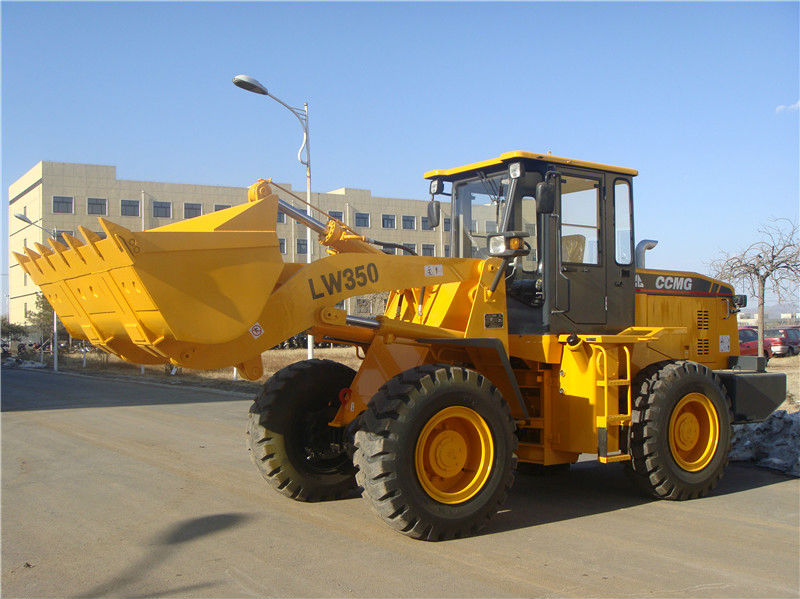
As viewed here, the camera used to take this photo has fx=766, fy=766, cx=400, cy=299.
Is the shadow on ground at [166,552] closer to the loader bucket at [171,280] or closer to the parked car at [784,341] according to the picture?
the loader bucket at [171,280]

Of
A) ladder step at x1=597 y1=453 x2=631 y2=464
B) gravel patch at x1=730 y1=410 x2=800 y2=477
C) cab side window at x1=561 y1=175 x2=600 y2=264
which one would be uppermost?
cab side window at x1=561 y1=175 x2=600 y2=264

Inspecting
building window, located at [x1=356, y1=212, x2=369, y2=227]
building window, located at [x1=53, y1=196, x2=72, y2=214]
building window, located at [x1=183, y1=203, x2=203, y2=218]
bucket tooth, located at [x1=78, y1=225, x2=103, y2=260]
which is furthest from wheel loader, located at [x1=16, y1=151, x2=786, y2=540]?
building window, located at [x1=356, y1=212, x2=369, y2=227]

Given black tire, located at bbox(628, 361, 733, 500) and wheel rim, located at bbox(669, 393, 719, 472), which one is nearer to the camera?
black tire, located at bbox(628, 361, 733, 500)

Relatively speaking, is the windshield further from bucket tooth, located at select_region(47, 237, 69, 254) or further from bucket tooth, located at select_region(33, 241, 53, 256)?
bucket tooth, located at select_region(33, 241, 53, 256)

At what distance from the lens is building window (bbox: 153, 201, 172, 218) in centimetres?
6438

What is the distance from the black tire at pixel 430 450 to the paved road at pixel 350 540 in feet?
0.71

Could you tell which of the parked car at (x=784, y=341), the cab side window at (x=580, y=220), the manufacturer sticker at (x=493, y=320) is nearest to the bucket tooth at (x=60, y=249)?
the manufacturer sticker at (x=493, y=320)

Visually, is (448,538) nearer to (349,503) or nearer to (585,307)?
(349,503)

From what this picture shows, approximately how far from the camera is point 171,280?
529cm

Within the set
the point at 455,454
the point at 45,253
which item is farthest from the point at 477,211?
the point at 45,253

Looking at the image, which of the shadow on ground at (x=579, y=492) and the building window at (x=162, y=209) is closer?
the shadow on ground at (x=579, y=492)

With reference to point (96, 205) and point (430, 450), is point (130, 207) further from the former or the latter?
point (430, 450)

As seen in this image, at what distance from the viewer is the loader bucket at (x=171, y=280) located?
523cm

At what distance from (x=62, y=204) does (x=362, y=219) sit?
84.0 feet
